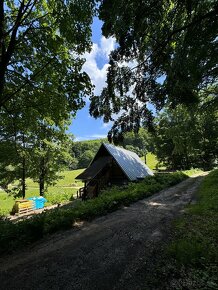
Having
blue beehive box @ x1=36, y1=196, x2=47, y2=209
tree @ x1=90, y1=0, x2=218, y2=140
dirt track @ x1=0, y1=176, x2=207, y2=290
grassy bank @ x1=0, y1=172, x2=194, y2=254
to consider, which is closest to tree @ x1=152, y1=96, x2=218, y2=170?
tree @ x1=90, y1=0, x2=218, y2=140

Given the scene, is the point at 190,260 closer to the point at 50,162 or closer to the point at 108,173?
the point at 108,173

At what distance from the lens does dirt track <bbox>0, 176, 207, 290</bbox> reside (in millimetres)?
4613

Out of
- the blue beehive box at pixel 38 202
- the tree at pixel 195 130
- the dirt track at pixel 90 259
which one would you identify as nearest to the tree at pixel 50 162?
the blue beehive box at pixel 38 202

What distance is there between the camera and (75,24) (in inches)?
318

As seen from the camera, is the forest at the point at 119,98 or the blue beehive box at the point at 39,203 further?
the blue beehive box at the point at 39,203

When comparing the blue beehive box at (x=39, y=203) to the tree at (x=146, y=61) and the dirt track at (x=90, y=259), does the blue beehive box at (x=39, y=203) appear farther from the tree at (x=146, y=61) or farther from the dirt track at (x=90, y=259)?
the tree at (x=146, y=61)

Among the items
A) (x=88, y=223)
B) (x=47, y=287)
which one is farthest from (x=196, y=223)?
(x=47, y=287)

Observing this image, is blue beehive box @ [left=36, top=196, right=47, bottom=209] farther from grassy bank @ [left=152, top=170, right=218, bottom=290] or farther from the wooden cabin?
grassy bank @ [left=152, top=170, right=218, bottom=290]

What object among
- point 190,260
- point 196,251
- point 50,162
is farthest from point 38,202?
point 190,260

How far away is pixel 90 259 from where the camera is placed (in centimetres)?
566

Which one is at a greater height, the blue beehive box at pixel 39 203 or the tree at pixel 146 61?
the tree at pixel 146 61

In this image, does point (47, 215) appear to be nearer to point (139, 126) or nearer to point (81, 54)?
point (139, 126)

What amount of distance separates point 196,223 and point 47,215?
20.1 ft

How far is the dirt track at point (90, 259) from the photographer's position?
4.61 m
